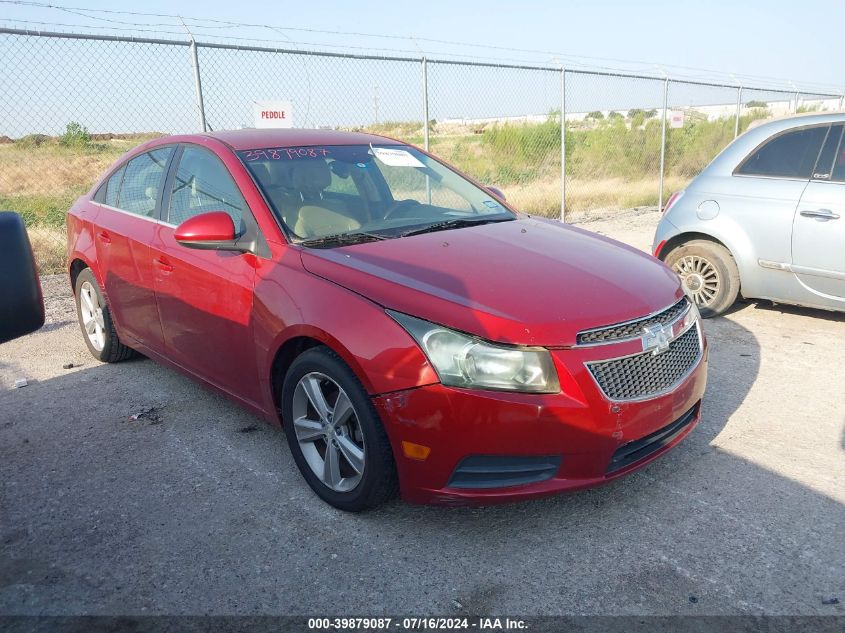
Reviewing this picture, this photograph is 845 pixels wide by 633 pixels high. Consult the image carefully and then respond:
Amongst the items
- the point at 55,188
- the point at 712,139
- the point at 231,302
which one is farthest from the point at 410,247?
the point at 712,139

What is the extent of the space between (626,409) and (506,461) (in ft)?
1.66

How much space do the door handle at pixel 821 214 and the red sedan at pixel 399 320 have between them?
232cm

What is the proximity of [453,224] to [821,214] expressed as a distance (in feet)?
9.90

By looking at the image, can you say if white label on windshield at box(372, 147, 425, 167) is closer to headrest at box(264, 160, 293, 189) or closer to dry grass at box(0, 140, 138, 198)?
headrest at box(264, 160, 293, 189)

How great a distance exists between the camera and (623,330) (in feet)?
9.14

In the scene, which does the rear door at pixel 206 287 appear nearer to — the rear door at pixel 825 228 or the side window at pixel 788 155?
the rear door at pixel 825 228

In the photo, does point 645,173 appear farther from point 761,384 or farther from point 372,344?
point 372,344

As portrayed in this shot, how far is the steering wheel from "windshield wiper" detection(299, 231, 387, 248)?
319 millimetres

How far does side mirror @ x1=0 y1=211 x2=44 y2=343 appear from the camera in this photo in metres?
1.99

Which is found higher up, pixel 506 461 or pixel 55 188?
pixel 55 188

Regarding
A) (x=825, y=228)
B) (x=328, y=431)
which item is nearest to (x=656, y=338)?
(x=328, y=431)

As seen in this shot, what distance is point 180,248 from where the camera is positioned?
381 cm

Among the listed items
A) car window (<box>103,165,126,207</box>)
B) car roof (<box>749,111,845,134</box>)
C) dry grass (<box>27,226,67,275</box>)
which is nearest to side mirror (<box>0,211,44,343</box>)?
car window (<box>103,165,126,207</box>)

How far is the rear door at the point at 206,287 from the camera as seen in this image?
3430mm
